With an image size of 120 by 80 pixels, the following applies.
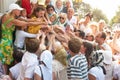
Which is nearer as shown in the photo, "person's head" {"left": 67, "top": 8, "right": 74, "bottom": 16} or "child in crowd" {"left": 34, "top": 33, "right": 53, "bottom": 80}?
"child in crowd" {"left": 34, "top": 33, "right": 53, "bottom": 80}

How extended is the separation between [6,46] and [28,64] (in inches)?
28.4

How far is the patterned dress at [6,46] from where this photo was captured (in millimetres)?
5469

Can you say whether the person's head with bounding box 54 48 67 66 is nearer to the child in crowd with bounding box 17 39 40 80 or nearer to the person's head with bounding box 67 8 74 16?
the child in crowd with bounding box 17 39 40 80

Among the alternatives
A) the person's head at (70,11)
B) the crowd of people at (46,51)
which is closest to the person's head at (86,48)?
the crowd of people at (46,51)

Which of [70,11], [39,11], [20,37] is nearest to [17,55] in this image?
[20,37]

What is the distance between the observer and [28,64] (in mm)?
4953

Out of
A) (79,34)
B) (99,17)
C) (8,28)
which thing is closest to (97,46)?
(79,34)

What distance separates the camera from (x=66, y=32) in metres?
6.50

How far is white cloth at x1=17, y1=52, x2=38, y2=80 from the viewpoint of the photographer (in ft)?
16.3

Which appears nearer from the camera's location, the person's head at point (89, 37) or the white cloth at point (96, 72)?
the white cloth at point (96, 72)

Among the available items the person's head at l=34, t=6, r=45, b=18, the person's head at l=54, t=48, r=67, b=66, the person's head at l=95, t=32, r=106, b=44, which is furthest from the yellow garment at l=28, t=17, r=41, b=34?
the person's head at l=95, t=32, r=106, b=44

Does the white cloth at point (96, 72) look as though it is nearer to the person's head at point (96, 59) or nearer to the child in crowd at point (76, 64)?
the person's head at point (96, 59)

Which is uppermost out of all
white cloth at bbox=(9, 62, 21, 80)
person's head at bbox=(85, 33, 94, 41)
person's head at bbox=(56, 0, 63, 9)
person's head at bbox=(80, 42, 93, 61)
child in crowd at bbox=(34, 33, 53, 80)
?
person's head at bbox=(56, 0, 63, 9)

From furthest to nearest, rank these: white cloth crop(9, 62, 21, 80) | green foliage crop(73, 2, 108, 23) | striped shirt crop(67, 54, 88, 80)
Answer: green foliage crop(73, 2, 108, 23)
white cloth crop(9, 62, 21, 80)
striped shirt crop(67, 54, 88, 80)
